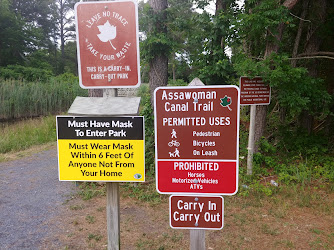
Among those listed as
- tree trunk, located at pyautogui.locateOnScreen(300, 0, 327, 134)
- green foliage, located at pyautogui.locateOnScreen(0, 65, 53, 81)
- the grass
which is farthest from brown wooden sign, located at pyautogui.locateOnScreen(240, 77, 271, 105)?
green foliage, located at pyautogui.locateOnScreen(0, 65, 53, 81)

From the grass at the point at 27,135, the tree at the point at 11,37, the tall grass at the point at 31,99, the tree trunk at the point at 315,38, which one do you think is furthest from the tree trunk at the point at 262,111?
the tree at the point at 11,37

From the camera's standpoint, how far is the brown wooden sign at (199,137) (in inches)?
74.0

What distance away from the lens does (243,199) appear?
194 inches

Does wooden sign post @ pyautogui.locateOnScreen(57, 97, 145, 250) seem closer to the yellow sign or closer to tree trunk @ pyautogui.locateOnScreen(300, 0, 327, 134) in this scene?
the yellow sign

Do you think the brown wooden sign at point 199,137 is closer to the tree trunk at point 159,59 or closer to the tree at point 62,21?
the tree trunk at point 159,59

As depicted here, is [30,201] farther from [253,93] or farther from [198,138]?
[253,93]

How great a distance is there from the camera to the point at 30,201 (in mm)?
4914

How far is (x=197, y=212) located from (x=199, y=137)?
0.54 metres

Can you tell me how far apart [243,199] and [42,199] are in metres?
3.53

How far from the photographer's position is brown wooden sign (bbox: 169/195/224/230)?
1.99m

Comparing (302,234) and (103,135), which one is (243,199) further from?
(103,135)

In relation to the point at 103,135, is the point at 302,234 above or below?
below

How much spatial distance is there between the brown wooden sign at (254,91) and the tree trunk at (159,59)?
184 cm

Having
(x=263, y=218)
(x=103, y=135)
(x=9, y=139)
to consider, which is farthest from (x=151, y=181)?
(x=9, y=139)
